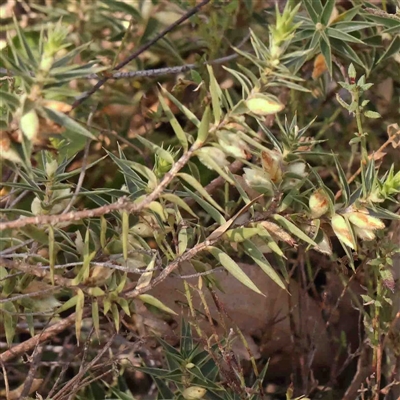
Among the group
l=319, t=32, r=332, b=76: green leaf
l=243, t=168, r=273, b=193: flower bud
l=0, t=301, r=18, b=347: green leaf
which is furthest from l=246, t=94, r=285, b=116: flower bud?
l=0, t=301, r=18, b=347: green leaf

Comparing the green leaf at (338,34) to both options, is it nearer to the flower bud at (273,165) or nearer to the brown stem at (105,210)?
the flower bud at (273,165)

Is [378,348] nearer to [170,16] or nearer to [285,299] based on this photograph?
[285,299]

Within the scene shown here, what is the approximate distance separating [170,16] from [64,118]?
28.6 inches

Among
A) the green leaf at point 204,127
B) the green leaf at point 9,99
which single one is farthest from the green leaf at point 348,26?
the green leaf at point 9,99

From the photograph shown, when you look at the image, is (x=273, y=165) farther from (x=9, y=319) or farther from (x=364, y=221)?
(x=9, y=319)

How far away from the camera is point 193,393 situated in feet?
2.47

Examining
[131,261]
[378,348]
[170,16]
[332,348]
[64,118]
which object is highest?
[64,118]

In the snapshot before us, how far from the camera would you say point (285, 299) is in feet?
3.59

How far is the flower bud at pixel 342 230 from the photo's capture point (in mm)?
671

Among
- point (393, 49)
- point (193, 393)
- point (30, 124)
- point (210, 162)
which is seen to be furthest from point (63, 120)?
point (393, 49)

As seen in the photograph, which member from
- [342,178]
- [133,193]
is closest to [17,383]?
[133,193]

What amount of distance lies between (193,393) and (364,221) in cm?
29

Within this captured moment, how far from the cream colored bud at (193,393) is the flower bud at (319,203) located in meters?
0.25

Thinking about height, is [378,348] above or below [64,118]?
below
